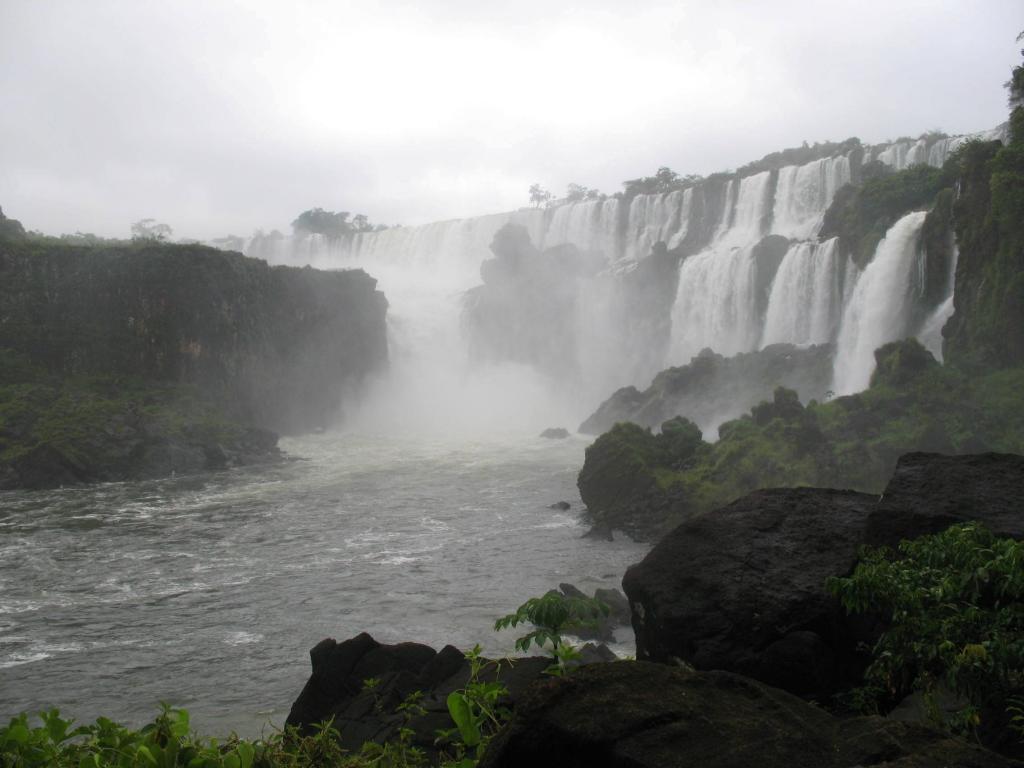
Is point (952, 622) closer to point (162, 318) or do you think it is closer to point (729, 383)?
point (729, 383)

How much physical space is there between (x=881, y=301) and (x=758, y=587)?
1134 inches

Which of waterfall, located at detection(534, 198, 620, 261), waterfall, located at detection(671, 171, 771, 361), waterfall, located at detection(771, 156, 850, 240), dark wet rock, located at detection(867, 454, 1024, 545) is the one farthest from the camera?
waterfall, located at detection(534, 198, 620, 261)

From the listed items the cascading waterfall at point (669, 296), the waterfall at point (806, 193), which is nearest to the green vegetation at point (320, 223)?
the cascading waterfall at point (669, 296)

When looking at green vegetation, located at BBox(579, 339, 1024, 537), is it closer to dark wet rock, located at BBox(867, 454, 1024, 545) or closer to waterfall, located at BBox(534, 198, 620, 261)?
dark wet rock, located at BBox(867, 454, 1024, 545)

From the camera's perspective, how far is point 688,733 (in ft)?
11.0

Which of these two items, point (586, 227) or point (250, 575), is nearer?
point (250, 575)

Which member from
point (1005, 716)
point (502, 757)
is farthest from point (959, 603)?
point (502, 757)

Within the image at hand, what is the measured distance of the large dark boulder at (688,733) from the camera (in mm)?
3170

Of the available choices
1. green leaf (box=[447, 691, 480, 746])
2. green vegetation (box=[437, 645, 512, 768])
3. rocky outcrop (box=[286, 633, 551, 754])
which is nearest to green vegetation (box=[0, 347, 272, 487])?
rocky outcrop (box=[286, 633, 551, 754])

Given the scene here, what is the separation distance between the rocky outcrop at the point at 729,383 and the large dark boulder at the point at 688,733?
3179cm

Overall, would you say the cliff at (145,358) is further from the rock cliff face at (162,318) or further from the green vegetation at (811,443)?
the green vegetation at (811,443)

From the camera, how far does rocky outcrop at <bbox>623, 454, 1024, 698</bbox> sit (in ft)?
19.4

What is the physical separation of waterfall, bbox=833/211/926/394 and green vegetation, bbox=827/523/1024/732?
28376 millimetres

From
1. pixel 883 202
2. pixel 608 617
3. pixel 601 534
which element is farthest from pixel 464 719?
pixel 883 202
